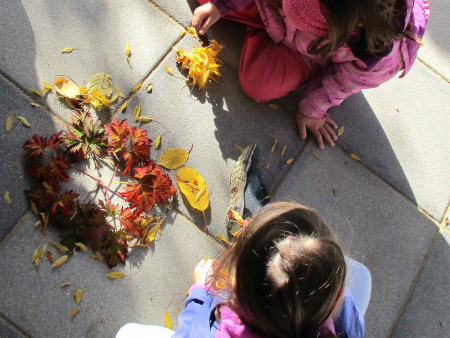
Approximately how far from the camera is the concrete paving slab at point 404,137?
7.29 feet

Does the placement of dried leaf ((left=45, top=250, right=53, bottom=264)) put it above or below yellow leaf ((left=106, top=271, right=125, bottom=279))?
above

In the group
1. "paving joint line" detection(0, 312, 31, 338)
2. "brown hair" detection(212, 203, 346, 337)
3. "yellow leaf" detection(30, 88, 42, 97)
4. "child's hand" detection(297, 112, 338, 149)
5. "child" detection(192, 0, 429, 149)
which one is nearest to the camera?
Answer: "brown hair" detection(212, 203, 346, 337)

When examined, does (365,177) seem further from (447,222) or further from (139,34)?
(139,34)

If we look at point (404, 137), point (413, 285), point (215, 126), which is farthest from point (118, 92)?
point (413, 285)

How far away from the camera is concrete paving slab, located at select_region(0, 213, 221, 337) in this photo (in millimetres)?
1714

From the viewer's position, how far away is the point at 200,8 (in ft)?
6.63

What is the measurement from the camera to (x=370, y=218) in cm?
214

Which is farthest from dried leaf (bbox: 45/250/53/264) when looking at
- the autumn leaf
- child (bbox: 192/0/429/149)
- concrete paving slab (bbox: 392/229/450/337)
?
concrete paving slab (bbox: 392/229/450/337)

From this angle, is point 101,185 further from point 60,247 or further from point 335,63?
point 335,63

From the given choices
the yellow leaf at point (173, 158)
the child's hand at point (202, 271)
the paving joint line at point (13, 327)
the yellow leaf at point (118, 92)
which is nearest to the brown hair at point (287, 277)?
the child's hand at point (202, 271)

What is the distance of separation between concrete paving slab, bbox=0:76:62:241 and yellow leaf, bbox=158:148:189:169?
44 centimetres

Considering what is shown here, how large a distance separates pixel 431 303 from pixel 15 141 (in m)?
1.94

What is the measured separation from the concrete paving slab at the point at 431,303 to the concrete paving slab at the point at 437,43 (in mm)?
924

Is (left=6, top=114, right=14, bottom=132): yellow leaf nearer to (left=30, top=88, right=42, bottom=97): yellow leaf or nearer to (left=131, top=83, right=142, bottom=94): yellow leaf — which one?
(left=30, top=88, right=42, bottom=97): yellow leaf
